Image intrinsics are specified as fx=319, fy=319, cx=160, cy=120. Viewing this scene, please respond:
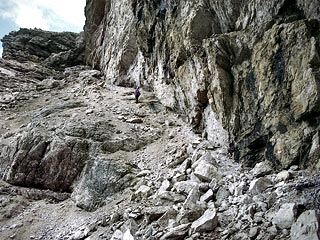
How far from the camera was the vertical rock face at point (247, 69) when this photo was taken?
9.04 m

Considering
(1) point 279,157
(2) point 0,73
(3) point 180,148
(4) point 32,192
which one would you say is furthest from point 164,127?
(2) point 0,73

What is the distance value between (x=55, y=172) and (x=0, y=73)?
20.7m

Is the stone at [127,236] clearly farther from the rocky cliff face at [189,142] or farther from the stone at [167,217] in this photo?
the stone at [167,217]

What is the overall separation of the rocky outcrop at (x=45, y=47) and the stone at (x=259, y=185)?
32.3 metres

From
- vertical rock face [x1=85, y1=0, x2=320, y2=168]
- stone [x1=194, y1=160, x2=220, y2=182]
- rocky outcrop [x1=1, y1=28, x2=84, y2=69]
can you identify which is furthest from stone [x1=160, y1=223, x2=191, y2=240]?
rocky outcrop [x1=1, y1=28, x2=84, y2=69]

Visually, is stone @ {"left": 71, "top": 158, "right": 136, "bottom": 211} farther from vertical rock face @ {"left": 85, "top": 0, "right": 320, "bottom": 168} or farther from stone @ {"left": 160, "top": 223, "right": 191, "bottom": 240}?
stone @ {"left": 160, "top": 223, "right": 191, "bottom": 240}

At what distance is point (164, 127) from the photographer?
16.9 meters

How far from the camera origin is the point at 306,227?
236 inches

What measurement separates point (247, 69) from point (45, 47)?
3639cm

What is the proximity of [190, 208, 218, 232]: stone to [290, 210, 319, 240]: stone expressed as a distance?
1.95 m

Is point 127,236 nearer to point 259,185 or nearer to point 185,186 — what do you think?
point 185,186

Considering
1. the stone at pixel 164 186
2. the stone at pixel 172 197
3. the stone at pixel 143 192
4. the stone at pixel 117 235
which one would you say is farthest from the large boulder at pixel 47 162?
the stone at pixel 172 197

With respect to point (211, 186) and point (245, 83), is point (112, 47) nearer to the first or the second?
point (245, 83)

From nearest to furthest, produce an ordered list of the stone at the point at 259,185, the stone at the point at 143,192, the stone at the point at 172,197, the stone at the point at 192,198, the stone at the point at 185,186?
the stone at the point at 259,185 < the stone at the point at 192,198 < the stone at the point at 172,197 < the stone at the point at 185,186 < the stone at the point at 143,192
